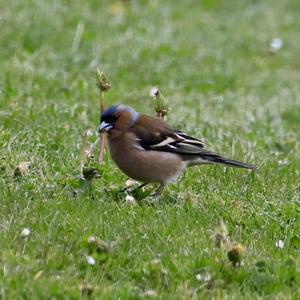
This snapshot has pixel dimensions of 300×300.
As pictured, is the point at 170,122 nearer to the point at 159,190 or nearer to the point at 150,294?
the point at 159,190

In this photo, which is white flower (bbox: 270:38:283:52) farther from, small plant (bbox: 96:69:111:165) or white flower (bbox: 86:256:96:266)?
white flower (bbox: 86:256:96:266)

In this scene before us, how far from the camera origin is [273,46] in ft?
43.9

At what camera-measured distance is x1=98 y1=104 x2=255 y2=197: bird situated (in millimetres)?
6945

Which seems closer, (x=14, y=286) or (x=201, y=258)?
(x=14, y=286)

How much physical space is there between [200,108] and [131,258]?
5.04 metres

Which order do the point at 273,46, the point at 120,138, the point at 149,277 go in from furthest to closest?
the point at 273,46 < the point at 120,138 < the point at 149,277

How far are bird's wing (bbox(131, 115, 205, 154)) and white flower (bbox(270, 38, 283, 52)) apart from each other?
21.0ft

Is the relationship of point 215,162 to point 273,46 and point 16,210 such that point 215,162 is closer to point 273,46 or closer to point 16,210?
point 16,210

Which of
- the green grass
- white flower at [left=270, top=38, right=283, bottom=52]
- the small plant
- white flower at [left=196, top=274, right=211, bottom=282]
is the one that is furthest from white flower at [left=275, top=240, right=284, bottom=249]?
white flower at [left=270, top=38, right=283, bottom=52]

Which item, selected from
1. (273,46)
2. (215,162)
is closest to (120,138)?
(215,162)

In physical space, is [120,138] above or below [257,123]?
above

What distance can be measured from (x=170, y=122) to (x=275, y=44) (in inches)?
172

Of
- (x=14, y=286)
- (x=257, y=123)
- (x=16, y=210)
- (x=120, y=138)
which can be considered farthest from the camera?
(x=257, y=123)

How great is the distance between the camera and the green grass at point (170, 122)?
18.1 ft
